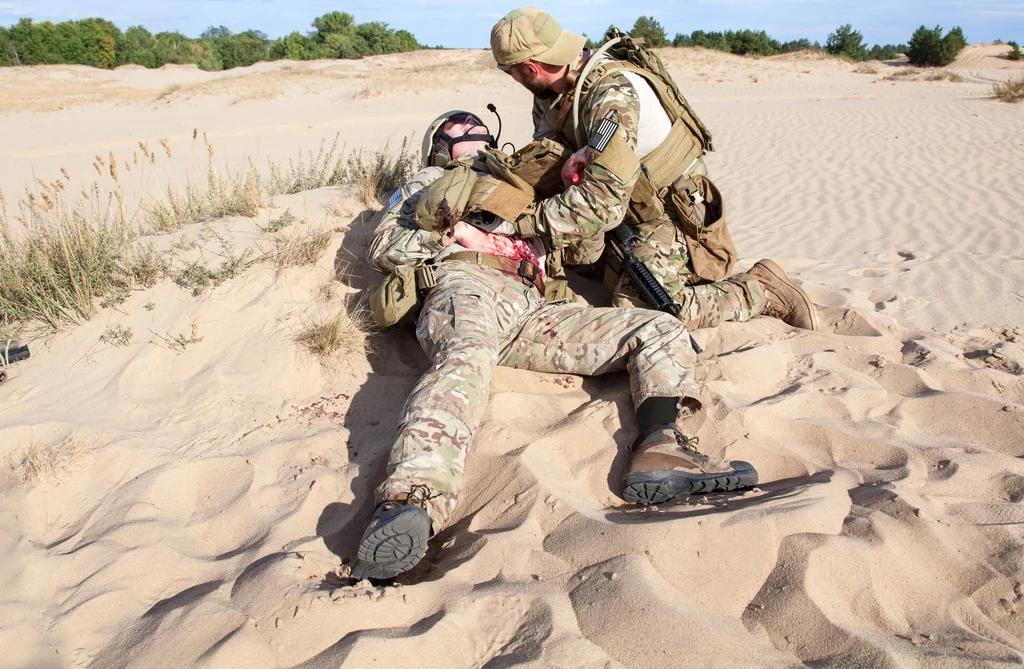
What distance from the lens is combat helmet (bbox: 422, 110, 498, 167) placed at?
4000 mm

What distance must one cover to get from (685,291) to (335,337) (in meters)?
1.91

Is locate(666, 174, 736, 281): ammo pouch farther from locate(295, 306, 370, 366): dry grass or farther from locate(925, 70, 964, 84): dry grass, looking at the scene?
locate(925, 70, 964, 84): dry grass

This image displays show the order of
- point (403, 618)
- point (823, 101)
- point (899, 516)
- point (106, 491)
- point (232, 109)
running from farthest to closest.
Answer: point (232, 109) → point (823, 101) → point (106, 491) → point (899, 516) → point (403, 618)

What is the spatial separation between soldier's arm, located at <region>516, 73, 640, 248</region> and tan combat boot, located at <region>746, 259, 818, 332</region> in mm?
1181

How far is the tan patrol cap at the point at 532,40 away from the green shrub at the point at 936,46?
30256 millimetres

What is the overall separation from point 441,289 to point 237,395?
1062mm

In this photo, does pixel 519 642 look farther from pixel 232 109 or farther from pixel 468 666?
pixel 232 109

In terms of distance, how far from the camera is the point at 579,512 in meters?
2.33

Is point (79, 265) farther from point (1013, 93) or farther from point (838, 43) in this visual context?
point (838, 43)

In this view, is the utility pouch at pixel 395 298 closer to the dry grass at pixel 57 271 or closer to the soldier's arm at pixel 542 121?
the soldier's arm at pixel 542 121

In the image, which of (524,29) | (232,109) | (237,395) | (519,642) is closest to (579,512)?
(519,642)

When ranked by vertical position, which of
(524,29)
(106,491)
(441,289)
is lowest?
(106,491)

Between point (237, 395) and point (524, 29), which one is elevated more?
point (524, 29)

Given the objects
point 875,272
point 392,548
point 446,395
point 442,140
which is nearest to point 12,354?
point 446,395
